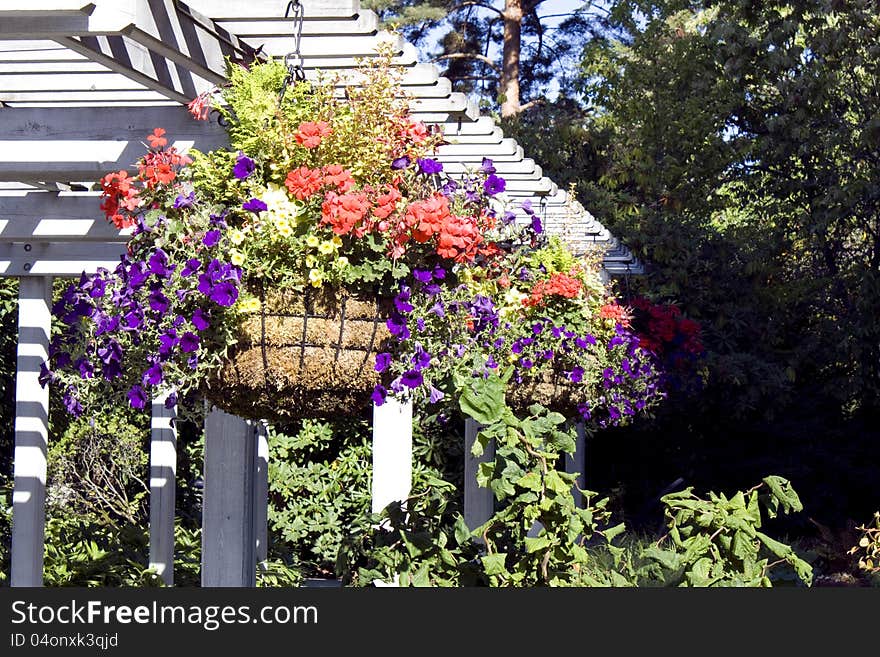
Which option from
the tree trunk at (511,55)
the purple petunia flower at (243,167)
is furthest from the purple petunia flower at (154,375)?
the tree trunk at (511,55)

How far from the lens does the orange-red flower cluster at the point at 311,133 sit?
2.58 m

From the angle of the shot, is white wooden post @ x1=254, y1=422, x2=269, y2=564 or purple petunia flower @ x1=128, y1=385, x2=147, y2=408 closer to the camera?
purple petunia flower @ x1=128, y1=385, x2=147, y2=408

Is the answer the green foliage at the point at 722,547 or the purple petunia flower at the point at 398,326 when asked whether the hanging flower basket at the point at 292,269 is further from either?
the green foliage at the point at 722,547

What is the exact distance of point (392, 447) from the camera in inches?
151

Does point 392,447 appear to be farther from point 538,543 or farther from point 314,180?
point 314,180

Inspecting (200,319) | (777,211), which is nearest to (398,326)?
(200,319)

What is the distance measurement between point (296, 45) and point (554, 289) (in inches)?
64.7

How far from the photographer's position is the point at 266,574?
21.9ft

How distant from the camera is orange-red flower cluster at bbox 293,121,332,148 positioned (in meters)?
2.58

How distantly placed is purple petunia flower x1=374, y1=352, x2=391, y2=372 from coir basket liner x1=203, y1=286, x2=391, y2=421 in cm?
1

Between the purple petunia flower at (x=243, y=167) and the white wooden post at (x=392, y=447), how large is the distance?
1329 mm

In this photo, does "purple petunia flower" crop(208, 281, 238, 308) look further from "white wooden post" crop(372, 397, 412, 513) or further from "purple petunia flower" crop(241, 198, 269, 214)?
"white wooden post" crop(372, 397, 412, 513)

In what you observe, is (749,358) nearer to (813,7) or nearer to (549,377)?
(813,7)

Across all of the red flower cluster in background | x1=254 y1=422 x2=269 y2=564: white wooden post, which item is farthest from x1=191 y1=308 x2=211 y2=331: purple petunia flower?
the red flower cluster in background
